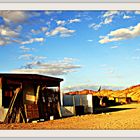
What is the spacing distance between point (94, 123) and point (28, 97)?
6.38 feet

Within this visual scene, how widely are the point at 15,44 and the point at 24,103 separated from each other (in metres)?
1.70

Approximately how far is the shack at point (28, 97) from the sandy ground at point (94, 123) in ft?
1.36

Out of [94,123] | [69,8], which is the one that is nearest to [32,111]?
[94,123]

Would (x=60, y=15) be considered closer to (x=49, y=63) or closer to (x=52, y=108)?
(x=49, y=63)

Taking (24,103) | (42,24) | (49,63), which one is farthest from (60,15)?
(24,103)

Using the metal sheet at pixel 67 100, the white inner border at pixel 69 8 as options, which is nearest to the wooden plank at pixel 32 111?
the metal sheet at pixel 67 100

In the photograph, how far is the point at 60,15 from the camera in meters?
8.29

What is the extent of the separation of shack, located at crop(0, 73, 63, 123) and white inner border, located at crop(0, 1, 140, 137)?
39.7 inches

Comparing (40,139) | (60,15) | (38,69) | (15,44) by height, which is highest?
(60,15)

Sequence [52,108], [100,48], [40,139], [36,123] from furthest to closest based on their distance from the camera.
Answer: [52,108]
[36,123]
[100,48]
[40,139]

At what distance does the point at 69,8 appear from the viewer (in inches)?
321

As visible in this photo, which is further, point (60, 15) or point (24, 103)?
point (24, 103)

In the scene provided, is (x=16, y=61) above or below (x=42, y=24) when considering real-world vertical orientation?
below
